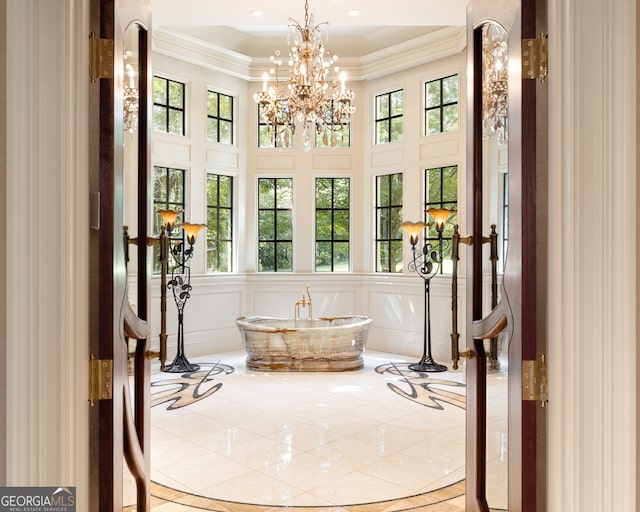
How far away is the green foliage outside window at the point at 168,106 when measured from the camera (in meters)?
6.82

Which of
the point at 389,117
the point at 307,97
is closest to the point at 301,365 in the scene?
the point at 307,97

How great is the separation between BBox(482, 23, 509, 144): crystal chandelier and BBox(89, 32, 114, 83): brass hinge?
1129 millimetres

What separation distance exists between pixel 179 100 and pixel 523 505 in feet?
21.6

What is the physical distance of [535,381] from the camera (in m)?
1.45

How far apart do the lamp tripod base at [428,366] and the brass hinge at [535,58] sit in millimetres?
5135

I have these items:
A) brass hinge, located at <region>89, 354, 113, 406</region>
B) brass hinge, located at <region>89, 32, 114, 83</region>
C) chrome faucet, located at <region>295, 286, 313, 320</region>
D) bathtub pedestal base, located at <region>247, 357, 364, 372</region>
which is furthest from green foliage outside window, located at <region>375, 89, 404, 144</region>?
brass hinge, located at <region>89, 354, 113, 406</region>

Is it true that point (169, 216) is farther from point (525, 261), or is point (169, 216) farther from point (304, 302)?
point (525, 261)

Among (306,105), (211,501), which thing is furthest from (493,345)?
(306,105)

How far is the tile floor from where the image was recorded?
284 centimetres

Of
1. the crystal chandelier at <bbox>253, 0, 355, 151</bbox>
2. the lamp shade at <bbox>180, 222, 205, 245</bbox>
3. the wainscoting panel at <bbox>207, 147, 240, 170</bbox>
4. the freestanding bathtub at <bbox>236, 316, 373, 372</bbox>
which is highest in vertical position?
the crystal chandelier at <bbox>253, 0, 355, 151</bbox>

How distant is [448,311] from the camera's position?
6.66 meters

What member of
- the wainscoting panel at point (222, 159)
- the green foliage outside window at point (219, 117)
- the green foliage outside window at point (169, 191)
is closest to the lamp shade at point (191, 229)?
the green foliage outside window at point (169, 191)

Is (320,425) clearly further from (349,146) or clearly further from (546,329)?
(349,146)

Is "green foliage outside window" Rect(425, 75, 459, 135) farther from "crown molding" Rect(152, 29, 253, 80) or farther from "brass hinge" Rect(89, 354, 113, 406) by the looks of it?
"brass hinge" Rect(89, 354, 113, 406)
